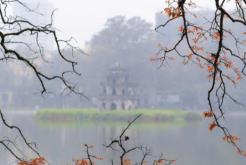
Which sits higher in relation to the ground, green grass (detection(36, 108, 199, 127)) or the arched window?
the arched window

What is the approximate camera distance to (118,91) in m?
45.3

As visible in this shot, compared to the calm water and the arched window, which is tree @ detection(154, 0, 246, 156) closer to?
the calm water

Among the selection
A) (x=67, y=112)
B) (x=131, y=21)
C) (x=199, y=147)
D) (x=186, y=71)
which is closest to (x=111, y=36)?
(x=131, y=21)

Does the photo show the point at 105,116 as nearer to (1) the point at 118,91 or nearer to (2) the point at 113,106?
(2) the point at 113,106

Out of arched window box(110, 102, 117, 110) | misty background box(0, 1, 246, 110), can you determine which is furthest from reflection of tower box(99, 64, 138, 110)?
misty background box(0, 1, 246, 110)

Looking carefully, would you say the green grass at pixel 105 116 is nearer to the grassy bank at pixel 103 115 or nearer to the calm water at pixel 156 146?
the grassy bank at pixel 103 115

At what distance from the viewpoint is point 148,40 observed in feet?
176

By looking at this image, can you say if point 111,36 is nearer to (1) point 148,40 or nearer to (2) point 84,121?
(1) point 148,40

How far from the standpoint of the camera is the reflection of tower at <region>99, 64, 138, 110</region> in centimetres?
4431

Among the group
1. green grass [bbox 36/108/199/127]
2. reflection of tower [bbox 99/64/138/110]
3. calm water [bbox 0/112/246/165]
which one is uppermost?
reflection of tower [bbox 99/64/138/110]

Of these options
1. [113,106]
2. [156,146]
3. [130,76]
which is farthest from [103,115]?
[156,146]

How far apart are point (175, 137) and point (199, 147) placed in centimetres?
357

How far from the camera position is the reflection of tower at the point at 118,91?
4431 cm

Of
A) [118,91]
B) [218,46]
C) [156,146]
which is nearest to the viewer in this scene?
[218,46]
